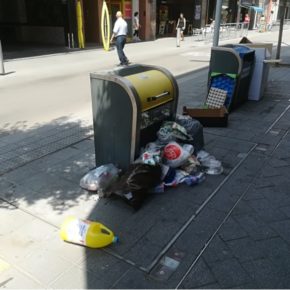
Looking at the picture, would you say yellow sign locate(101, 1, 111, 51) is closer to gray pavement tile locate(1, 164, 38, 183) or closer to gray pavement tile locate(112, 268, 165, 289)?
gray pavement tile locate(1, 164, 38, 183)

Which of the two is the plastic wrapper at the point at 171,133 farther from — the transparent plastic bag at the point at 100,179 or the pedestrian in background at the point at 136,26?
the pedestrian in background at the point at 136,26

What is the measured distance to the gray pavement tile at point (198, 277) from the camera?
2693mm

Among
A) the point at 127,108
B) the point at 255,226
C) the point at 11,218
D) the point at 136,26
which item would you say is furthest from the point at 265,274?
the point at 136,26

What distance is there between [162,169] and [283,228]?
140 centimetres

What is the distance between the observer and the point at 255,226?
3.41m

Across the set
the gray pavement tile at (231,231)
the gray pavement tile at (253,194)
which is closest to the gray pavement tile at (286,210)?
the gray pavement tile at (253,194)

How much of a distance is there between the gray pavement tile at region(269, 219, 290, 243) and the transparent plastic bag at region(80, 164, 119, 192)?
174 centimetres

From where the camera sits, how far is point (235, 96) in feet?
23.3

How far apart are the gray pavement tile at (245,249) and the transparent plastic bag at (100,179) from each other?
1.47 meters

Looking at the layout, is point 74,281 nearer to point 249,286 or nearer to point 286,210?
point 249,286

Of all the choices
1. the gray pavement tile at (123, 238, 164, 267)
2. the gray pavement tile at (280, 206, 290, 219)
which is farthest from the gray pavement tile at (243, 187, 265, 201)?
the gray pavement tile at (123, 238, 164, 267)

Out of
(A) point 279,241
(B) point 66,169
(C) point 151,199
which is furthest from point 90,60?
→ (A) point 279,241

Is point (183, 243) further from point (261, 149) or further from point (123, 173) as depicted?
point (261, 149)

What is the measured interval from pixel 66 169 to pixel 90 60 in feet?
35.1
